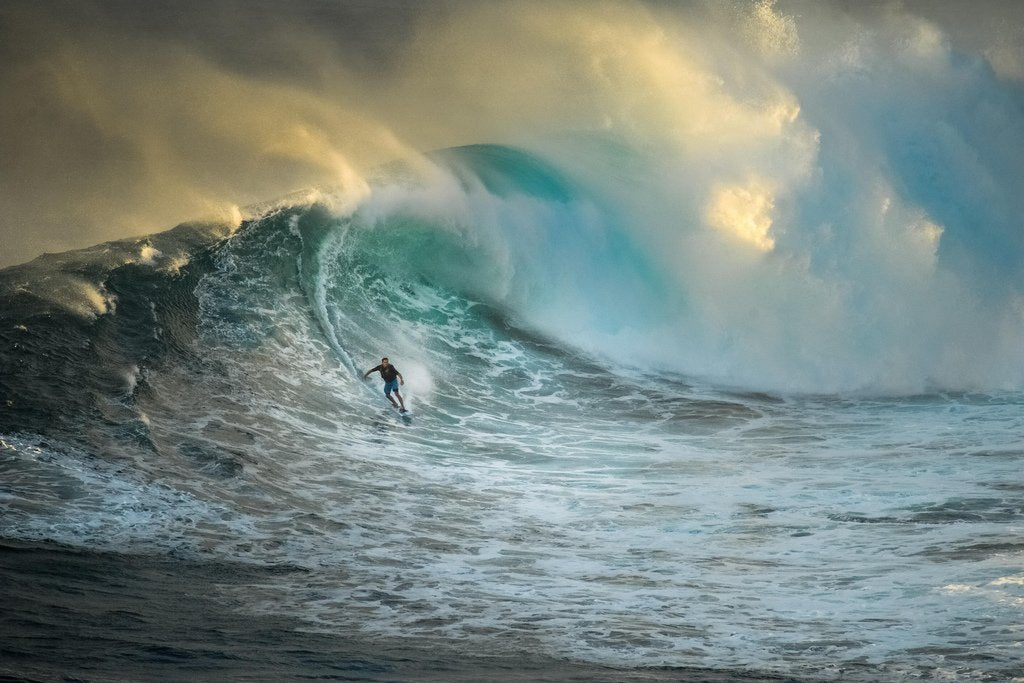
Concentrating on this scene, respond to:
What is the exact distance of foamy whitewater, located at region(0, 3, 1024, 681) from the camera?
5.50 meters

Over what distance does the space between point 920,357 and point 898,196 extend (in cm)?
297

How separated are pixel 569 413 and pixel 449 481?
11.4 feet

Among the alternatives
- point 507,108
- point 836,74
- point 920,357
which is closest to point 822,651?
point 920,357

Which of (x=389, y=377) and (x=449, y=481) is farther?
(x=389, y=377)

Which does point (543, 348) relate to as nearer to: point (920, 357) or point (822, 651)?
point (920, 357)

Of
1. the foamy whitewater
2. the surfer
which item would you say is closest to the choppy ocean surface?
the foamy whitewater

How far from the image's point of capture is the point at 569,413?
12578 mm

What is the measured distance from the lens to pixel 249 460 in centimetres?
903

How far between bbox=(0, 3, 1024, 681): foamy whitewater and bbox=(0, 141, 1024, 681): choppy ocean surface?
0.04 meters

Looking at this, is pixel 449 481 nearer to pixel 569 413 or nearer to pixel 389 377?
pixel 389 377

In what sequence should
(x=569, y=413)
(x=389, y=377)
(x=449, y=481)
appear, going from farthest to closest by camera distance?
(x=569, y=413) < (x=389, y=377) < (x=449, y=481)

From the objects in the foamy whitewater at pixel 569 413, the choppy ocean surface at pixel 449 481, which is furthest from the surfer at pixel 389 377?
the choppy ocean surface at pixel 449 481

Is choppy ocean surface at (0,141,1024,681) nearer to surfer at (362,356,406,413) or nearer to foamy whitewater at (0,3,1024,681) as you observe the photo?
foamy whitewater at (0,3,1024,681)

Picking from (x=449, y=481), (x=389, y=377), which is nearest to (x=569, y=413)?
(x=389, y=377)
